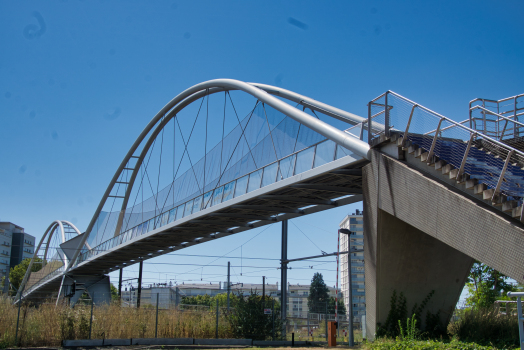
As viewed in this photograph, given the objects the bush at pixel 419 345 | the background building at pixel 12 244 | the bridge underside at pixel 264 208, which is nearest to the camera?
the bush at pixel 419 345

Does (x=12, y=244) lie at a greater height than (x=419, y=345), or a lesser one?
greater

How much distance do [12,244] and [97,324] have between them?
103827 millimetres

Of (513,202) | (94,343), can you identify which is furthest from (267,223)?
(513,202)

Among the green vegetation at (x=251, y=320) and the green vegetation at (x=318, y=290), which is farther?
the green vegetation at (x=318, y=290)

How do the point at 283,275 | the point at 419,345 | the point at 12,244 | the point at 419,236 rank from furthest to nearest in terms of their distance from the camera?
the point at 12,244 → the point at 283,275 → the point at 419,236 → the point at 419,345

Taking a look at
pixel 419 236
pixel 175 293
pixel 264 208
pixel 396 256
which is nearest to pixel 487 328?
pixel 419 236

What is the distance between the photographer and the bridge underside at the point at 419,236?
9.84 m

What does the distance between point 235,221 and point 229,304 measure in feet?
14.4

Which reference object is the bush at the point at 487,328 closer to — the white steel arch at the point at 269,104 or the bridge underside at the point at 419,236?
the bridge underside at the point at 419,236

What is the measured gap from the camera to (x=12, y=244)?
108m

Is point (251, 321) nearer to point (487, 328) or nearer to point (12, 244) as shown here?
point (487, 328)

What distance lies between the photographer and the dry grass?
54.7 feet

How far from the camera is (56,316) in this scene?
1753 cm

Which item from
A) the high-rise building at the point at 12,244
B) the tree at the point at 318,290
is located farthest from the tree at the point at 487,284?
the high-rise building at the point at 12,244
